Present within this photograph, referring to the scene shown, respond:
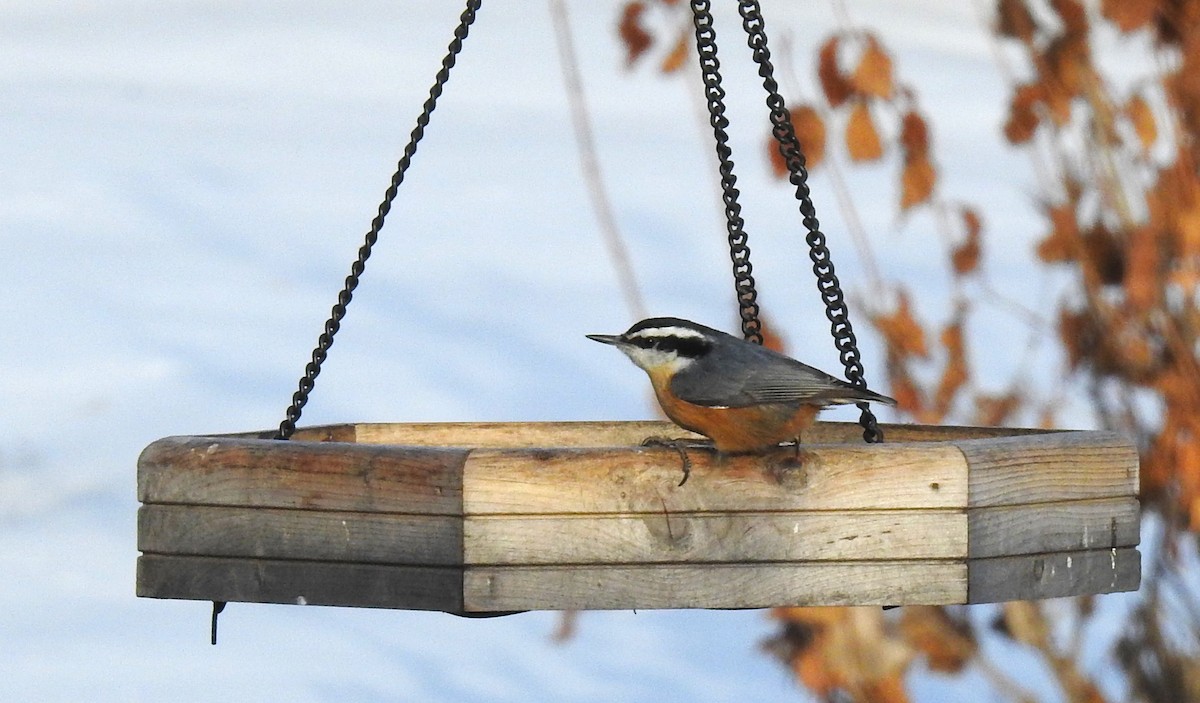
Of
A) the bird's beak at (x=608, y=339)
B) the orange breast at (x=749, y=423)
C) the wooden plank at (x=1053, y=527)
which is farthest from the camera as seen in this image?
the bird's beak at (x=608, y=339)

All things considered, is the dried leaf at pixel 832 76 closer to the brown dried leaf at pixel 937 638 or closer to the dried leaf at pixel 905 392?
the dried leaf at pixel 905 392

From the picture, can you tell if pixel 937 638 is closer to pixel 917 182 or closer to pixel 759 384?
pixel 917 182

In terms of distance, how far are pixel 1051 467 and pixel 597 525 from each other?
1007mm

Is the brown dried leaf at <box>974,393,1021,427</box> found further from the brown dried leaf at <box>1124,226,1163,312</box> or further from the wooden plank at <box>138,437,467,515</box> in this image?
the wooden plank at <box>138,437,467,515</box>

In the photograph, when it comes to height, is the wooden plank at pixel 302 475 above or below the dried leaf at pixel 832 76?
below

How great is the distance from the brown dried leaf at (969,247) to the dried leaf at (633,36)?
116cm

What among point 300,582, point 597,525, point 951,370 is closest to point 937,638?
point 951,370

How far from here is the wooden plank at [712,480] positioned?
2904 millimetres

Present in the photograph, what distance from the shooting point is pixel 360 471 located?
300 centimetres

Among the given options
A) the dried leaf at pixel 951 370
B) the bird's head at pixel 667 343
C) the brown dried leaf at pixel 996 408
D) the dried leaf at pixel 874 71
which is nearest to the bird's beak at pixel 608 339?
the bird's head at pixel 667 343

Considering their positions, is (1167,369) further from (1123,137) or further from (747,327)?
(747,327)

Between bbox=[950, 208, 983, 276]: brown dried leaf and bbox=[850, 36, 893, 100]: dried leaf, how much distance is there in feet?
1.96

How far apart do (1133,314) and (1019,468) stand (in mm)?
2102

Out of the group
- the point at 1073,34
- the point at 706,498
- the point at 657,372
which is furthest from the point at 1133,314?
the point at 706,498
